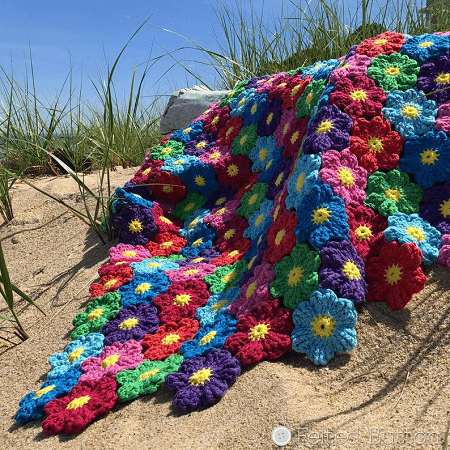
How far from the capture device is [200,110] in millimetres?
4305

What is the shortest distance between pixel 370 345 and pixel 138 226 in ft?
5.11

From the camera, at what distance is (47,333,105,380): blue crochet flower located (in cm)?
181

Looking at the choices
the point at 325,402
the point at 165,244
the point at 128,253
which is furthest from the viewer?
the point at 165,244

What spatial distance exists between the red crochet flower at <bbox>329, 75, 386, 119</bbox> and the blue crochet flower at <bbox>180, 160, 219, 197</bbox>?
100 centimetres

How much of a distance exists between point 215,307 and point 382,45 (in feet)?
4.86

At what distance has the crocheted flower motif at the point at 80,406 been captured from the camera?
1.50 meters

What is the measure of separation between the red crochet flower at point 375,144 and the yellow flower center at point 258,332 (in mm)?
792

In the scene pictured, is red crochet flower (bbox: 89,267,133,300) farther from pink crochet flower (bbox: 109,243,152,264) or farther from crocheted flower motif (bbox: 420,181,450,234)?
crocheted flower motif (bbox: 420,181,450,234)

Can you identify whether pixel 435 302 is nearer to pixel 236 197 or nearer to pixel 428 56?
pixel 428 56

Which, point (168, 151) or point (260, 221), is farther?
point (168, 151)

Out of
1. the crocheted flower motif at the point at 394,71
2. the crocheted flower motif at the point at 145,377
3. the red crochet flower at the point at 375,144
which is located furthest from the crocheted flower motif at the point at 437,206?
the crocheted flower motif at the point at 145,377

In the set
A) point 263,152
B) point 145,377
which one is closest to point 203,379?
point 145,377

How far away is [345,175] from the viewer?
1.87m

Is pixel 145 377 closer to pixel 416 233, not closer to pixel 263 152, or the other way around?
pixel 416 233
